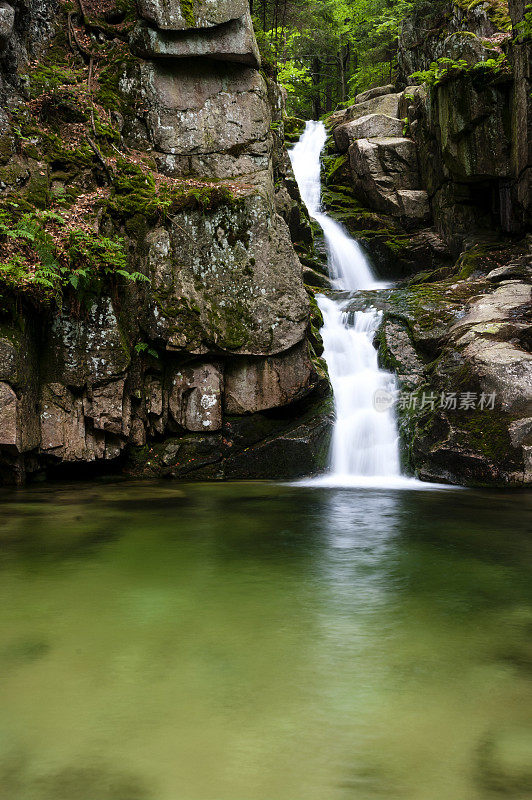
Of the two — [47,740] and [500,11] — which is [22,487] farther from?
[500,11]

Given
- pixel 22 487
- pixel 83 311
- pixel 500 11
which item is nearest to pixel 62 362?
pixel 83 311

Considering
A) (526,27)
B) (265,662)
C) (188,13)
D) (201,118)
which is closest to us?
(265,662)

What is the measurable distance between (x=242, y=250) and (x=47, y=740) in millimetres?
8773

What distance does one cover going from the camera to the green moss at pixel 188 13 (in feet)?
35.3

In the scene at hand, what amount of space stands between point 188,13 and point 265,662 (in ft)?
37.8

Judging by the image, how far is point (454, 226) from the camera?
1524cm

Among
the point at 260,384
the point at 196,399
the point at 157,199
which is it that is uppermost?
the point at 157,199

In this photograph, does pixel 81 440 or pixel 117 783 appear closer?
pixel 117 783

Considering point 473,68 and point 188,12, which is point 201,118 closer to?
point 188,12

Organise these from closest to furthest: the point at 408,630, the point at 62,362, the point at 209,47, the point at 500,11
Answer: the point at 408,630, the point at 62,362, the point at 209,47, the point at 500,11

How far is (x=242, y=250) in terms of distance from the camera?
1026 cm

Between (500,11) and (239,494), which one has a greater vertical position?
(500,11)

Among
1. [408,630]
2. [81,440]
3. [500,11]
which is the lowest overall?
[408,630]

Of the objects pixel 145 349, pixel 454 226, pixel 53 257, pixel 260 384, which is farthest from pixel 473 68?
pixel 53 257
